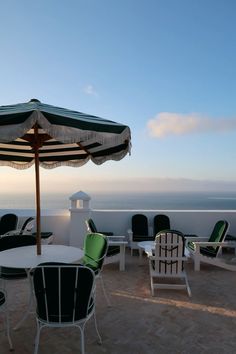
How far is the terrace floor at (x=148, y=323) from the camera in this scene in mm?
2689

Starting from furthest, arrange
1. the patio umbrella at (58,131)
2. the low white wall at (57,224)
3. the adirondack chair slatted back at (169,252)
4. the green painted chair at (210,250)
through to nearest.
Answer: the low white wall at (57,224) < the green painted chair at (210,250) < the adirondack chair slatted back at (169,252) < the patio umbrella at (58,131)

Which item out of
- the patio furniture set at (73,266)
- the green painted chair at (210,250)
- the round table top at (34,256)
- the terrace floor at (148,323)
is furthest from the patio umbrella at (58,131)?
the green painted chair at (210,250)

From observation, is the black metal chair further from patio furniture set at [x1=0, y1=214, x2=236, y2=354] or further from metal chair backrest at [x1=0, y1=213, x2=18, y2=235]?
metal chair backrest at [x1=0, y1=213, x2=18, y2=235]

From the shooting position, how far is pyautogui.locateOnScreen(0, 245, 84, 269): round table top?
109 inches

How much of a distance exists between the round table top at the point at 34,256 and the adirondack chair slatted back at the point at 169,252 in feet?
4.82

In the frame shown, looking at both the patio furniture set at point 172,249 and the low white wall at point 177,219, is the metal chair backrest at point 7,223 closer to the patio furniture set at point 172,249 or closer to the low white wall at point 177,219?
the low white wall at point 177,219

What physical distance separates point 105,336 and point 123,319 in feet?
1.45

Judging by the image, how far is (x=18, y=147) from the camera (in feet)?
13.0

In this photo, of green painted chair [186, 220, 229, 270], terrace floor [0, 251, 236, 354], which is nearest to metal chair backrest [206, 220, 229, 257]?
green painted chair [186, 220, 229, 270]

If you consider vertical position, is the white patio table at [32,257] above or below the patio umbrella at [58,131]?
below

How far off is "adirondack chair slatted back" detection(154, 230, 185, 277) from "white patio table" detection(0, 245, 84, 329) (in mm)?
1468

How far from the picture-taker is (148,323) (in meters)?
3.19

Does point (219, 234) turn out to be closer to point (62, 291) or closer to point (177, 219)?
point (177, 219)

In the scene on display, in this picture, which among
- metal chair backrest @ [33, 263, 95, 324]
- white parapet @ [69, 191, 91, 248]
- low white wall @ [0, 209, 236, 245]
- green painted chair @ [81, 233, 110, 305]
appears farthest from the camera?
low white wall @ [0, 209, 236, 245]
